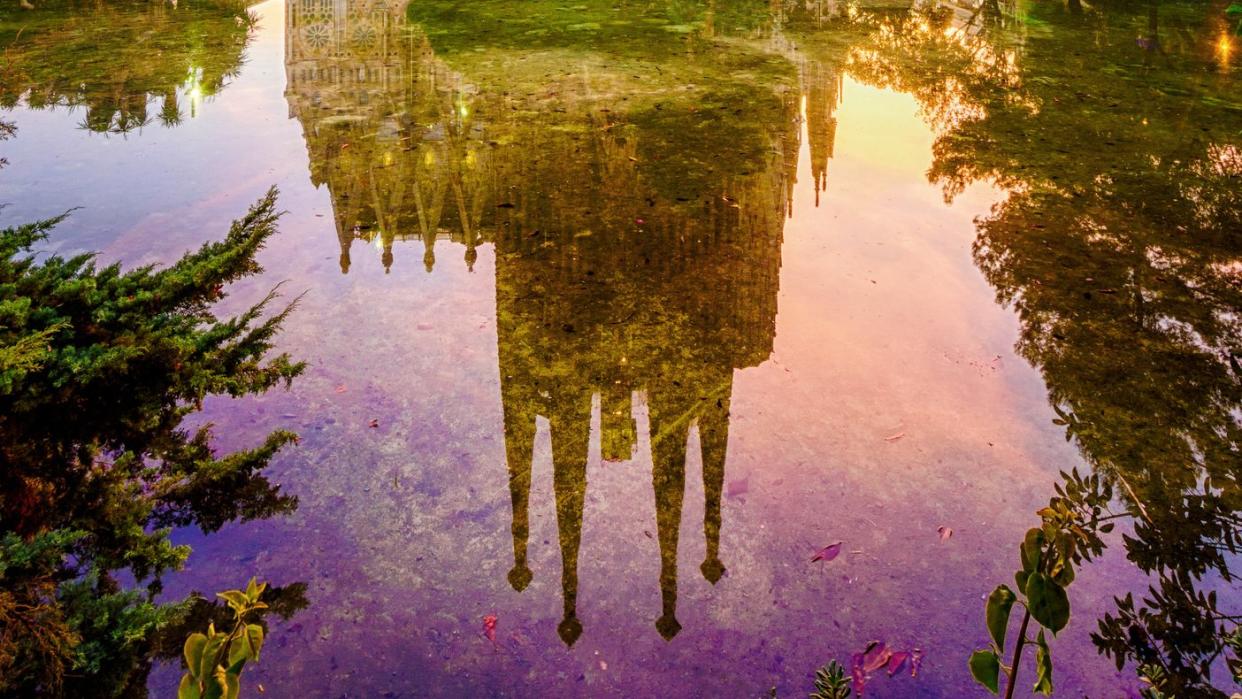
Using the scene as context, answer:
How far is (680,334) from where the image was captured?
6316 mm

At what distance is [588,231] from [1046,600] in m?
6.11

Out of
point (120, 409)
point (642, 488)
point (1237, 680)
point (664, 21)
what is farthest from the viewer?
point (664, 21)

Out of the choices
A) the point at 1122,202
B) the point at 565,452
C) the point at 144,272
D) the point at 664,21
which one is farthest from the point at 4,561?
the point at 664,21

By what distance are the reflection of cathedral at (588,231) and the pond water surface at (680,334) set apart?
0.04m

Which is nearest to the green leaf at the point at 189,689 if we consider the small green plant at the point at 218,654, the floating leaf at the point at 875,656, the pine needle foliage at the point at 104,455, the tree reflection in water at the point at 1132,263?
the small green plant at the point at 218,654

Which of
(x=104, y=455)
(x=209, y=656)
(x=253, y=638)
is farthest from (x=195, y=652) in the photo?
(x=104, y=455)

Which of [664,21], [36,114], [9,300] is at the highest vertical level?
[664,21]

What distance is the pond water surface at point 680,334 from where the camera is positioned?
4051 mm

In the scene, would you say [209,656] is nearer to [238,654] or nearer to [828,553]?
[238,654]

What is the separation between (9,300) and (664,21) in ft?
47.9

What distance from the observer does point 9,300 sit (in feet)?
13.9

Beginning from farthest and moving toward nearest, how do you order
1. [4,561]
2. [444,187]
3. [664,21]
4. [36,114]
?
[664,21]
[36,114]
[444,187]
[4,561]

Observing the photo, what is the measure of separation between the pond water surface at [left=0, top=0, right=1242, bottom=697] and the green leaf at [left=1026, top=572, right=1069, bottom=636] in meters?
1.75

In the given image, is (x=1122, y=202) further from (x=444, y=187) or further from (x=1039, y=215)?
(x=444, y=187)
